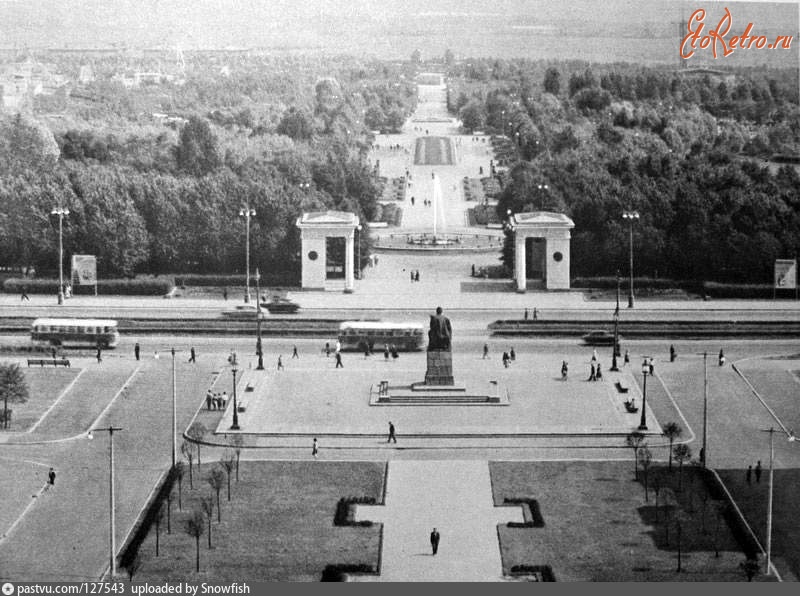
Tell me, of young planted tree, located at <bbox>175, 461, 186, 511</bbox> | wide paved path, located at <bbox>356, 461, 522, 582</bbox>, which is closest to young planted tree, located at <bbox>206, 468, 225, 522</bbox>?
young planted tree, located at <bbox>175, 461, 186, 511</bbox>

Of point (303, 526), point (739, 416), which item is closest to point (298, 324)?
point (739, 416)

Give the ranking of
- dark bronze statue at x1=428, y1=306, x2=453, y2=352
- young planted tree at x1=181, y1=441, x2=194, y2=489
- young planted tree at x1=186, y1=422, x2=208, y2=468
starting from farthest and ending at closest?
dark bronze statue at x1=428, y1=306, x2=453, y2=352 < young planted tree at x1=186, y1=422, x2=208, y2=468 < young planted tree at x1=181, y1=441, x2=194, y2=489

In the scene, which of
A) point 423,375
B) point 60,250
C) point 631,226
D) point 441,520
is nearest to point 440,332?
point 423,375

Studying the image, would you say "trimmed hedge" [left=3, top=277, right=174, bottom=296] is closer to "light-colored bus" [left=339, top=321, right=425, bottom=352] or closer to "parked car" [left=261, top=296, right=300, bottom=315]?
"parked car" [left=261, top=296, right=300, bottom=315]

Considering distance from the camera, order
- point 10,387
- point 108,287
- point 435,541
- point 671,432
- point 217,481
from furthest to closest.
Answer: point 108,287, point 10,387, point 671,432, point 217,481, point 435,541

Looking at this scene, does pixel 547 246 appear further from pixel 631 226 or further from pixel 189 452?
pixel 189 452
